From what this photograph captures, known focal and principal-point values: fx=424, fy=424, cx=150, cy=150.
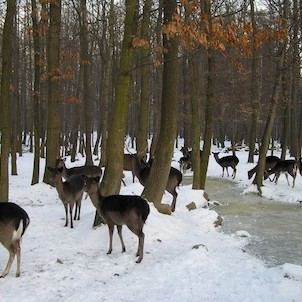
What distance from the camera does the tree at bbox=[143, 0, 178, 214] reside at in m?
10.1

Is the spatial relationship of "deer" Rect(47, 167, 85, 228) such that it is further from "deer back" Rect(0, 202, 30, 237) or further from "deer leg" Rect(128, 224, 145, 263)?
"deer back" Rect(0, 202, 30, 237)

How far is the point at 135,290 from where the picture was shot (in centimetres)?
618

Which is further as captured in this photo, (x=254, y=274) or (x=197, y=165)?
(x=197, y=165)

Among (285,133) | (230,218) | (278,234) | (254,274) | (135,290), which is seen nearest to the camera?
(135,290)

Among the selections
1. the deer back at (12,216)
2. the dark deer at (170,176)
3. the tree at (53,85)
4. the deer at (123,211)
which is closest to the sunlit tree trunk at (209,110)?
the dark deer at (170,176)

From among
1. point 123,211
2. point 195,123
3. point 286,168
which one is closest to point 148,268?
point 123,211

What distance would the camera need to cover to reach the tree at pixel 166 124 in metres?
10.1

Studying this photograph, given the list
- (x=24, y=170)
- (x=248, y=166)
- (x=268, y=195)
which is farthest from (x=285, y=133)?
(x=24, y=170)

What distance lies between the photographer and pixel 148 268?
712 cm

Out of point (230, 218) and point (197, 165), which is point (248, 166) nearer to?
point (197, 165)

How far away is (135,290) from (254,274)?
2.10 m

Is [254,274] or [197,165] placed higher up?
[197,165]

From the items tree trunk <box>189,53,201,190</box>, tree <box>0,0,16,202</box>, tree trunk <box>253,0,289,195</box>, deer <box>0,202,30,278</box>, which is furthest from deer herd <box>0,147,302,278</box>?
tree trunk <box>253,0,289,195</box>

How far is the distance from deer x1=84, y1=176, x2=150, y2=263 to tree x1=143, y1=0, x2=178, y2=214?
2414mm
